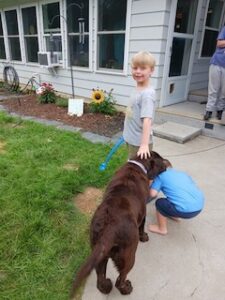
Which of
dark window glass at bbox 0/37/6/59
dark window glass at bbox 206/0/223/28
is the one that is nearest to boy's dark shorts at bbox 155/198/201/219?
dark window glass at bbox 206/0/223/28

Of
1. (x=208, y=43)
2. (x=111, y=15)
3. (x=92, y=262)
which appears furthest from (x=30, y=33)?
(x=92, y=262)

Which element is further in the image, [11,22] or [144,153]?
[11,22]

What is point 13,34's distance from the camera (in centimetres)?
765

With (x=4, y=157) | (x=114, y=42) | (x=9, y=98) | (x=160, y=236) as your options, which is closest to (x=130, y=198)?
(x=160, y=236)

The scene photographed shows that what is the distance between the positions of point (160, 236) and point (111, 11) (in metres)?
4.46

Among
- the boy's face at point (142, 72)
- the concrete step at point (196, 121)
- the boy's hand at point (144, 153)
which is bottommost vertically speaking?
the concrete step at point (196, 121)

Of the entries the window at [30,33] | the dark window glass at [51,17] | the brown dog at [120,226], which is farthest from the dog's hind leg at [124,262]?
the window at [30,33]

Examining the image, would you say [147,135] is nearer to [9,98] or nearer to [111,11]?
[111,11]

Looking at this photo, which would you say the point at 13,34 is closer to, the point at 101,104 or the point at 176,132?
the point at 101,104

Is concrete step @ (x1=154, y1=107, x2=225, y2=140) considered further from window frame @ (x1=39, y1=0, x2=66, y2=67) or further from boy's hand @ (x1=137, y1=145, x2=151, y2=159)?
window frame @ (x1=39, y1=0, x2=66, y2=67)

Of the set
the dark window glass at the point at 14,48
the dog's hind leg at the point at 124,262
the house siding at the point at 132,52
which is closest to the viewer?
the dog's hind leg at the point at 124,262

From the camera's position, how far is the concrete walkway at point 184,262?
1606 mm

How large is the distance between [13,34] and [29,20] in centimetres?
108

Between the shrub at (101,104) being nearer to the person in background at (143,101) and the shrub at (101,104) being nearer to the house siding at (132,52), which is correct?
the house siding at (132,52)
